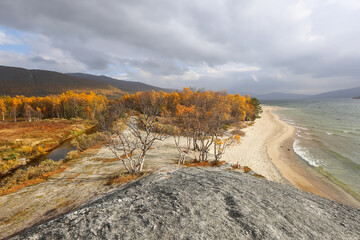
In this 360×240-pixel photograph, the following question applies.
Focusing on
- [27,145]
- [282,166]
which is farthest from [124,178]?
[27,145]

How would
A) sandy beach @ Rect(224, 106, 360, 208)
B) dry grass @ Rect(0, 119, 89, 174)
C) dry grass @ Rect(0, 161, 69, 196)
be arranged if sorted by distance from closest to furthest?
dry grass @ Rect(0, 161, 69, 196)
sandy beach @ Rect(224, 106, 360, 208)
dry grass @ Rect(0, 119, 89, 174)

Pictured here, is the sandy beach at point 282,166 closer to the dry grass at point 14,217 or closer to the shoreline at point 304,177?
the shoreline at point 304,177

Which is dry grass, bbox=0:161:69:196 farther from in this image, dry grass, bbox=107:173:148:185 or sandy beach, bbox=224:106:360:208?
sandy beach, bbox=224:106:360:208

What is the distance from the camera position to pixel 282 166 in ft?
72.9

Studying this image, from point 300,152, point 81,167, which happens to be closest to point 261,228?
point 81,167

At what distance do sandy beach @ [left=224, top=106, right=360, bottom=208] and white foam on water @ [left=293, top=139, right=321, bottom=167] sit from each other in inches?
36.3

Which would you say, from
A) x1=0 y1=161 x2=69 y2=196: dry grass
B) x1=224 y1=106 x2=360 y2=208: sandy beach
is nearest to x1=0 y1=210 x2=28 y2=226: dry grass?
x1=0 y1=161 x2=69 y2=196: dry grass

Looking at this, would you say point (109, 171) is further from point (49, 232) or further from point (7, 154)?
point (7, 154)

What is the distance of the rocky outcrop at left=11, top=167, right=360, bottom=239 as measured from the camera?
5.68 m

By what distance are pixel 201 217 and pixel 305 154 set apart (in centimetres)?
3110

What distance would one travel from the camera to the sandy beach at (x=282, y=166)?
16516 millimetres

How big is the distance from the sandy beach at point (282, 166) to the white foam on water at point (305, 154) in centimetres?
92

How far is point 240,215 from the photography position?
715cm

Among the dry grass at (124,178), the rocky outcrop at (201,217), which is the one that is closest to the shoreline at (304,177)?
the rocky outcrop at (201,217)
